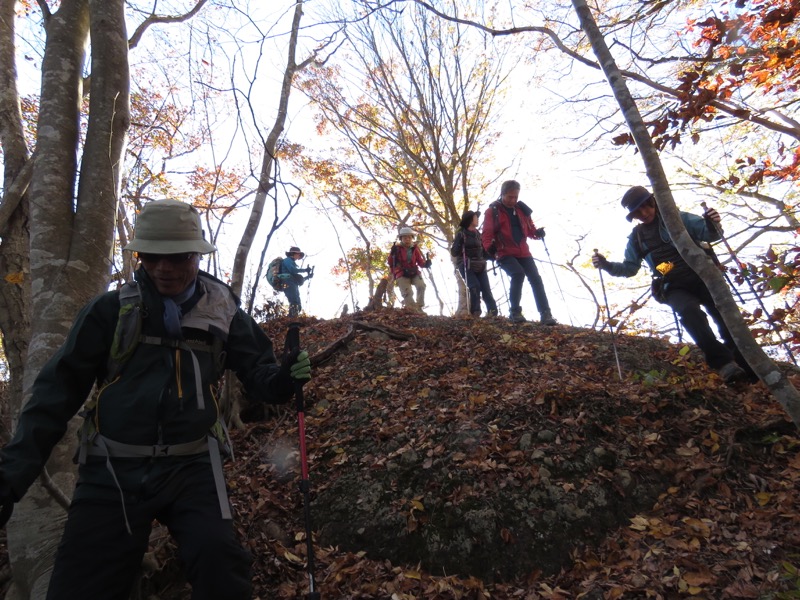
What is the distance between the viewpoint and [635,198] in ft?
16.2

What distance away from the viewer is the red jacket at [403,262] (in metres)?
10.5

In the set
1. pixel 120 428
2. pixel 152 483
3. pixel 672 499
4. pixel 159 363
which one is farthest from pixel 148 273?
pixel 672 499

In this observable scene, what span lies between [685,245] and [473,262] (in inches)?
202

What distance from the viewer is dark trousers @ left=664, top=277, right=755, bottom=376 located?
15.2 feet

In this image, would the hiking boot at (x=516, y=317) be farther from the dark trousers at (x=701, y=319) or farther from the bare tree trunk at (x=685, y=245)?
the bare tree trunk at (x=685, y=245)

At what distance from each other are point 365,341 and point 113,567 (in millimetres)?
5279

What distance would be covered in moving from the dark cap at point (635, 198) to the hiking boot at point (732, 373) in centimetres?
186

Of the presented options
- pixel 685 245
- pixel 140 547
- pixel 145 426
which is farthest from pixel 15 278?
pixel 685 245

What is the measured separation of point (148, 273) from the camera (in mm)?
2426

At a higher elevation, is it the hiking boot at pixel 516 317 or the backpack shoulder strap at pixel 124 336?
the hiking boot at pixel 516 317

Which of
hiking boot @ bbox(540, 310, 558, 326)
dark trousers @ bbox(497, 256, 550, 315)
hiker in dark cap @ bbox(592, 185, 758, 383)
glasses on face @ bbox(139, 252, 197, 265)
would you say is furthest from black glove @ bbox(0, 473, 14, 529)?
hiking boot @ bbox(540, 310, 558, 326)

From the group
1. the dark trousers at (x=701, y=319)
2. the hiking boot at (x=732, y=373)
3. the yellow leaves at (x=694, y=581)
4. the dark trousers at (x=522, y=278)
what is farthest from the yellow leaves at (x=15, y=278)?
the hiking boot at (x=732, y=373)

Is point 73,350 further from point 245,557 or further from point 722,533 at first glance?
point 722,533

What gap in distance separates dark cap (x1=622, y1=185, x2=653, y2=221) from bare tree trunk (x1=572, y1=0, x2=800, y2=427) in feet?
3.63
